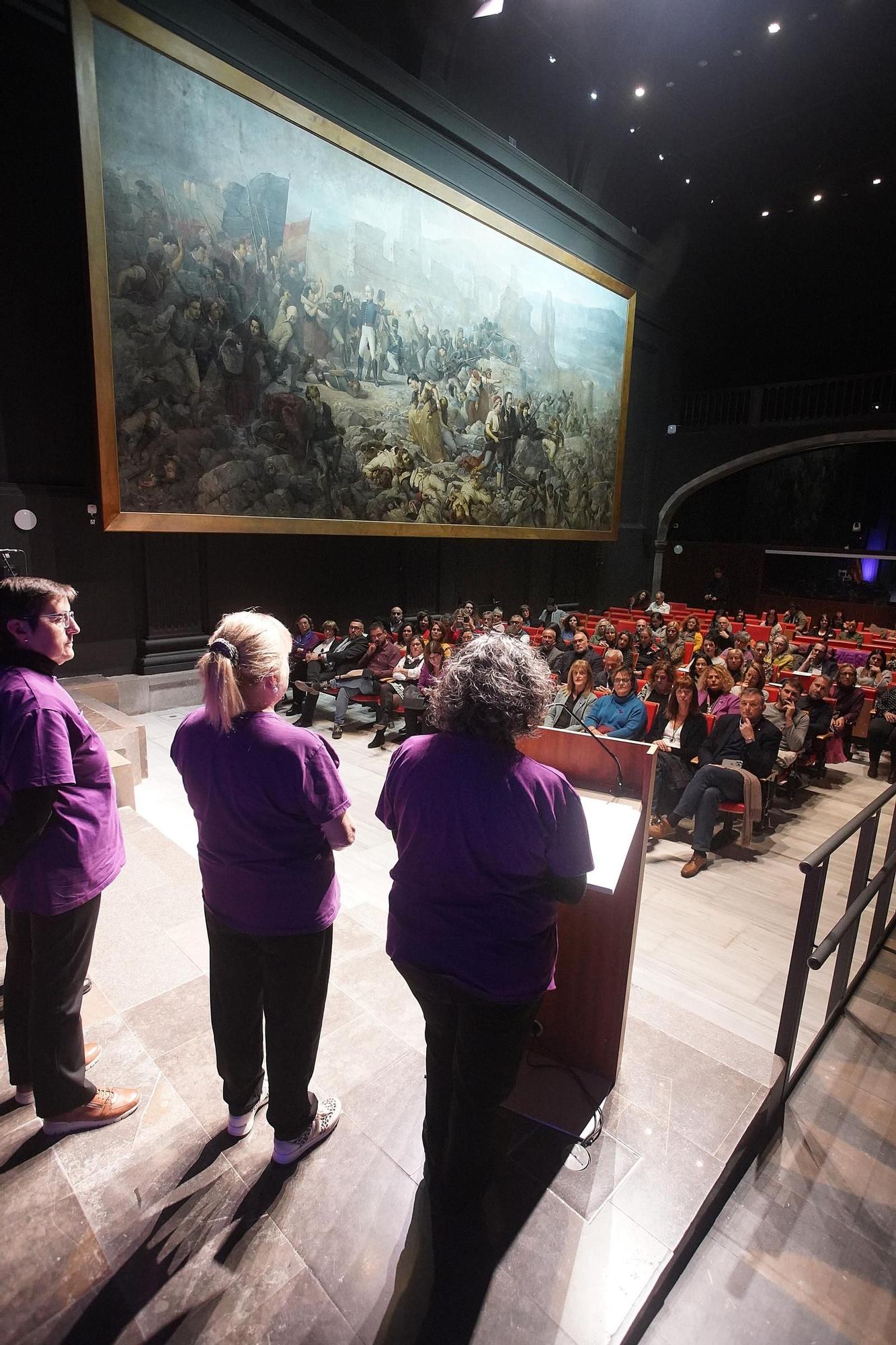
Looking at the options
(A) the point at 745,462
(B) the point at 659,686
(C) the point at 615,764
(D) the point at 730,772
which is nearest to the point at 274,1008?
(C) the point at 615,764

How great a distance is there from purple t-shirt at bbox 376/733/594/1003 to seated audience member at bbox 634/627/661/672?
25.4 ft

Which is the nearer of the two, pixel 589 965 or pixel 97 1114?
pixel 97 1114

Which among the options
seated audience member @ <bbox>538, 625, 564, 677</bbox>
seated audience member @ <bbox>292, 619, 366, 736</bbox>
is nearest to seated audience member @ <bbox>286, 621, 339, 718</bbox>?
seated audience member @ <bbox>292, 619, 366, 736</bbox>

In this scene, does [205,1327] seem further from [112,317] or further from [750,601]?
[750,601]

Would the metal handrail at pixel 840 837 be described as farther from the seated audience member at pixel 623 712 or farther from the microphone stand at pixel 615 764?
the seated audience member at pixel 623 712

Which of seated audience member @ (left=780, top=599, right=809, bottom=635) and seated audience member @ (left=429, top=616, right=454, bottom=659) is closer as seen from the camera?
seated audience member @ (left=429, top=616, right=454, bottom=659)

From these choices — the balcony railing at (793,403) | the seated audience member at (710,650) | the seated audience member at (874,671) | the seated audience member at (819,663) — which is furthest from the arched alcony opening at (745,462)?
the seated audience member at (819,663)

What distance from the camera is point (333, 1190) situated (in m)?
1.97

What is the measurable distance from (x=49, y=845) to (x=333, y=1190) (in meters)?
1.28

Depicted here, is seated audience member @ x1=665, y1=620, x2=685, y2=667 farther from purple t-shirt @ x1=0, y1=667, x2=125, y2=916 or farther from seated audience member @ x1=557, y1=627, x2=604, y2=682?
purple t-shirt @ x1=0, y1=667, x2=125, y2=916

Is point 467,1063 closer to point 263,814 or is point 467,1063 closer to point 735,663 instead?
point 263,814

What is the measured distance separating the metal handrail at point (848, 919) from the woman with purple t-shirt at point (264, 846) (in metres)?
1.75

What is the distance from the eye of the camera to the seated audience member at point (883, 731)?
716 centimetres

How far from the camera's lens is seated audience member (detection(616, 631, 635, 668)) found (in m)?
7.80
